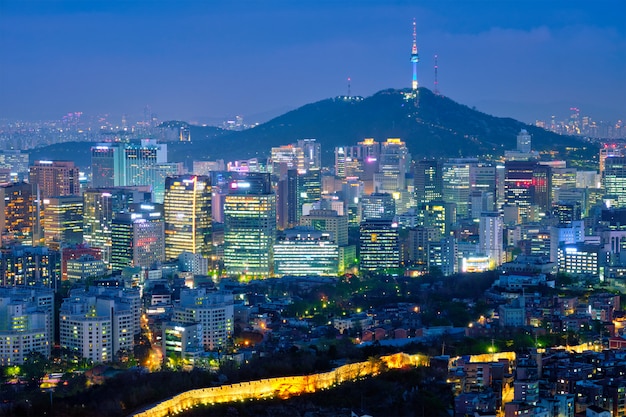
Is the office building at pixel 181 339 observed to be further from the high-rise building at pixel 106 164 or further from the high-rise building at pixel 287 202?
the high-rise building at pixel 106 164

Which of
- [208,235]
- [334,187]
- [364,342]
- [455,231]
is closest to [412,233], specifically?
[455,231]

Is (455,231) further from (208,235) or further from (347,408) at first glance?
(347,408)

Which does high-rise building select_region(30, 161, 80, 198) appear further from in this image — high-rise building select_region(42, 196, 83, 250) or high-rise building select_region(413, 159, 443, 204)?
high-rise building select_region(413, 159, 443, 204)

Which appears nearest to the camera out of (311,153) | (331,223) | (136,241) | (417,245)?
(136,241)

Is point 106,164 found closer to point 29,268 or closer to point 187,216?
point 187,216

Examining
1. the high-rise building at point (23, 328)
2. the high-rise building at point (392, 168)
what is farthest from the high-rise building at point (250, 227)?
the high-rise building at point (392, 168)

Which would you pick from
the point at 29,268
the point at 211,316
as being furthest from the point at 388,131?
the point at 211,316
